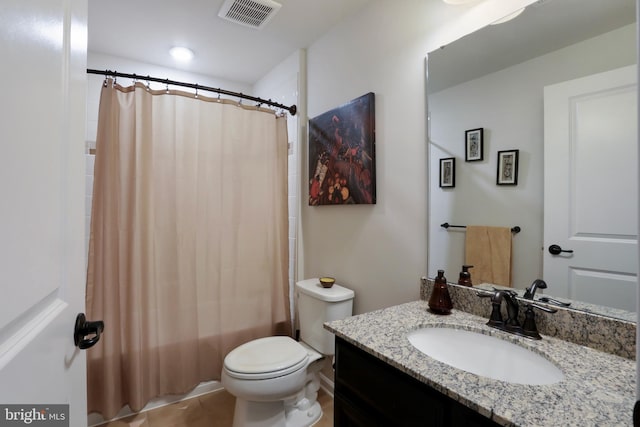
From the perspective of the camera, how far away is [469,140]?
129 centimetres

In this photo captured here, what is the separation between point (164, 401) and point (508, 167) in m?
2.33

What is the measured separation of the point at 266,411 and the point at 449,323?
1.07 m

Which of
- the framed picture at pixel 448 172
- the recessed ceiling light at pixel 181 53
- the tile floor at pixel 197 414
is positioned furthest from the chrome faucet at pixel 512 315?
the recessed ceiling light at pixel 181 53

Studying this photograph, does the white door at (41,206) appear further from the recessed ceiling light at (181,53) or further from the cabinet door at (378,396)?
the recessed ceiling light at (181,53)

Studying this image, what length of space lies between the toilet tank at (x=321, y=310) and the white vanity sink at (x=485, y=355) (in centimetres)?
69

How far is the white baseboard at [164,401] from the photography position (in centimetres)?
174

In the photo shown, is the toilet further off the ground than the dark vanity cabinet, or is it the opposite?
the dark vanity cabinet

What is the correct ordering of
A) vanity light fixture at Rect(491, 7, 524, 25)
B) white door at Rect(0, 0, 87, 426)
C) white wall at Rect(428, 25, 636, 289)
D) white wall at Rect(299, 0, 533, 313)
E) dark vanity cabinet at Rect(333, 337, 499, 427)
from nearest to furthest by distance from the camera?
white door at Rect(0, 0, 87, 426)
dark vanity cabinet at Rect(333, 337, 499, 427)
white wall at Rect(428, 25, 636, 289)
vanity light fixture at Rect(491, 7, 524, 25)
white wall at Rect(299, 0, 533, 313)

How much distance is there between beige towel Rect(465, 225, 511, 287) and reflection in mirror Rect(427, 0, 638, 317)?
2 centimetres

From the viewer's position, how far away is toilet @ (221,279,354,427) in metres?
1.46

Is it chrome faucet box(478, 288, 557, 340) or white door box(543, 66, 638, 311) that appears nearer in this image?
white door box(543, 66, 638, 311)

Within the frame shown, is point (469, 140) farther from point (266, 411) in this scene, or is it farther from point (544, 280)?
point (266, 411)

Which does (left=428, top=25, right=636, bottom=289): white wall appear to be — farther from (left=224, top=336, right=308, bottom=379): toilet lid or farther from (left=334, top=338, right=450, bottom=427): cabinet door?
(left=224, top=336, right=308, bottom=379): toilet lid

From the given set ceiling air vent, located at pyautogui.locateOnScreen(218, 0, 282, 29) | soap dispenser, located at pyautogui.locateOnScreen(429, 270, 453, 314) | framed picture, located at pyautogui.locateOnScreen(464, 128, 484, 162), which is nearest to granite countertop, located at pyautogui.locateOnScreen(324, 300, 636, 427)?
soap dispenser, located at pyautogui.locateOnScreen(429, 270, 453, 314)
